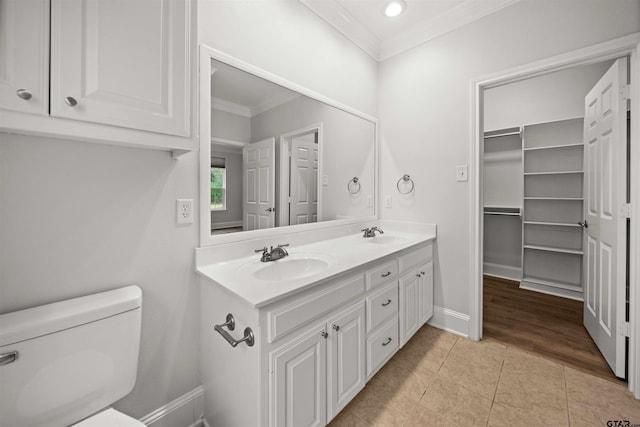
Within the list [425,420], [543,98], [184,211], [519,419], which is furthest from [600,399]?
[543,98]

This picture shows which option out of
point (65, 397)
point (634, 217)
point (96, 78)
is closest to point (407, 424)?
point (65, 397)

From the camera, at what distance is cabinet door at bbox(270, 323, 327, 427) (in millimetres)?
1013

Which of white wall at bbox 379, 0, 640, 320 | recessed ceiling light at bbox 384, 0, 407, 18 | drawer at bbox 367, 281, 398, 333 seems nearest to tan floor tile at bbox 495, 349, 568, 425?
white wall at bbox 379, 0, 640, 320

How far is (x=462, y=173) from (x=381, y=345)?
150 cm

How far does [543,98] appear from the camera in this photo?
3.20 meters

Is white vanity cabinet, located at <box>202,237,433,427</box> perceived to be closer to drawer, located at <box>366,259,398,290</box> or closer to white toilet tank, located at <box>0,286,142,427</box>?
drawer, located at <box>366,259,398,290</box>

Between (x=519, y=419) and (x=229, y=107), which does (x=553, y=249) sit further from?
(x=229, y=107)

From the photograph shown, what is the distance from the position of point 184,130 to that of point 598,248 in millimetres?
2822

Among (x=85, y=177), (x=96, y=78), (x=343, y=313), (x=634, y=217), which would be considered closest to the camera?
(x=96, y=78)

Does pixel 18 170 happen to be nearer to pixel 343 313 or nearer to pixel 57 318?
pixel 57 318

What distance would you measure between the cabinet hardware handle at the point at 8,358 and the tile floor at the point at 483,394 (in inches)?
51.9

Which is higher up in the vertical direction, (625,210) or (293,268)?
(625,210)

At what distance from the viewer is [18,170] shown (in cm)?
92

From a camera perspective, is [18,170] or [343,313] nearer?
[18,170]
